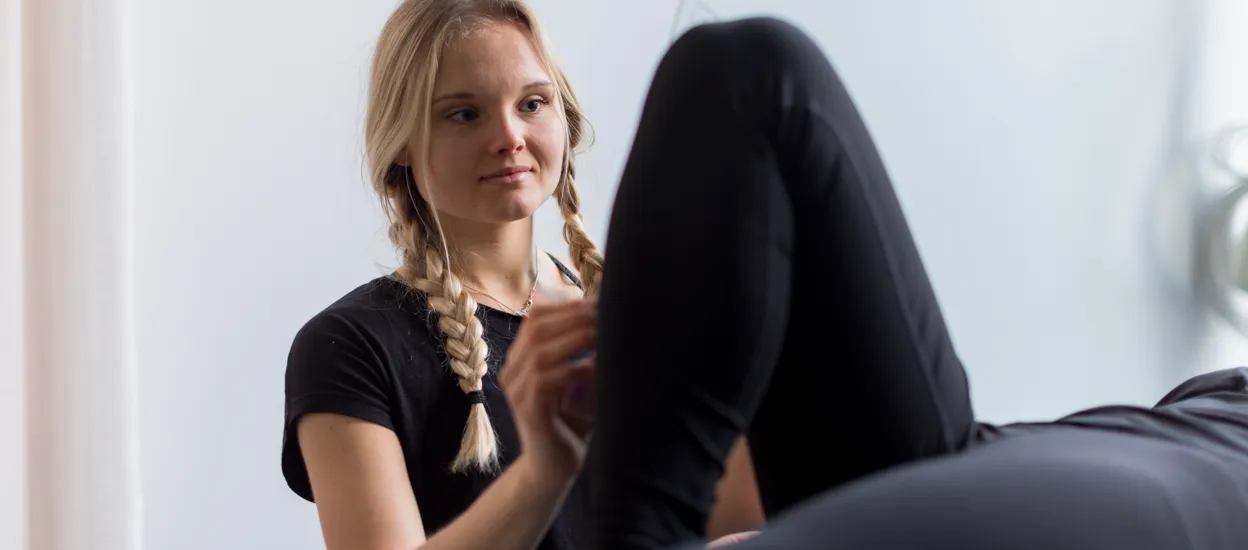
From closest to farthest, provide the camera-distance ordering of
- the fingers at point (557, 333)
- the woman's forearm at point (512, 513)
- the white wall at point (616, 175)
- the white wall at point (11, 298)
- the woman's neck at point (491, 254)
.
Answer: the fingers at point (557, 333)
the woman's forearm at point (512, 513)
the woman's neck at point (491, 254)
the white wall at point (11, 298)
the white wall at point (616, 175)

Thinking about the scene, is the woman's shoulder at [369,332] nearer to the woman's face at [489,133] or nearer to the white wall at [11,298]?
the woman's face at [489,133]

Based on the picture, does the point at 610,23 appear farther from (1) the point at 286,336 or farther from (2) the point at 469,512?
(2) the point at 469,512

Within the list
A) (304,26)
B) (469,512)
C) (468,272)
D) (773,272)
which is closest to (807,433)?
(773,272)

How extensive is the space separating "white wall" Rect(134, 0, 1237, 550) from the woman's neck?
0.71 metres

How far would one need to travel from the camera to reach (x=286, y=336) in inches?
78.4

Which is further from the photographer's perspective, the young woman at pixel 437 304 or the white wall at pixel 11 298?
the white wall at pixel 11 298

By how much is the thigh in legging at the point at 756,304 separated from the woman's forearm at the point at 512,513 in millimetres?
233

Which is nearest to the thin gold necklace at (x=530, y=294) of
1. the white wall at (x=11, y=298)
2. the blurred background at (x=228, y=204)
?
the blurred background at (x=228, y=204)

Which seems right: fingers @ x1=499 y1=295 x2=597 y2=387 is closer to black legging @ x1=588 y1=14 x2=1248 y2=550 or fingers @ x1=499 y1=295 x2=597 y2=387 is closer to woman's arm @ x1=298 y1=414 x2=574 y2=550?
black legging @ x1=588 y1=14 x2=1248 y2=550

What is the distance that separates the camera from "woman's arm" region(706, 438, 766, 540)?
103 cm

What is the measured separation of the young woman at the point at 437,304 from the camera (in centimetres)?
115

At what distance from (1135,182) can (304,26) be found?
208cm

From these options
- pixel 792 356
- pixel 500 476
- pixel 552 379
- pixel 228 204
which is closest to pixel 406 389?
pixel 500 476

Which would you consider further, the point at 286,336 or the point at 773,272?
the point at 286,336
